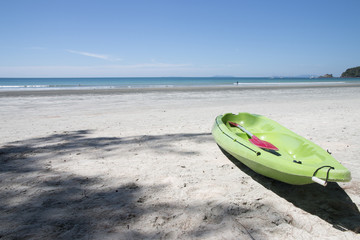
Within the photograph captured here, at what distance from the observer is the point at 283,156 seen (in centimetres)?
309

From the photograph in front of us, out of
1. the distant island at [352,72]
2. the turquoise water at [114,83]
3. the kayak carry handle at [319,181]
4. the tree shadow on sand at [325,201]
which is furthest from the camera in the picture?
the distant island at [352,72]

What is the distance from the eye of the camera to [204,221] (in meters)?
2.21

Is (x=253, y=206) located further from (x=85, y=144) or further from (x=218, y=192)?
(x=85, y=144)

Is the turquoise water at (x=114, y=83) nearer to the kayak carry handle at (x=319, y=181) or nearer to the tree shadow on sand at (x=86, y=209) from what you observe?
the tree shadow on sand at (x=86, y=209)

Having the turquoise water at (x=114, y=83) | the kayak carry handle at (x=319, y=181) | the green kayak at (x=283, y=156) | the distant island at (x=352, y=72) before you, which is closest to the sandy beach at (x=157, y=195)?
the green kayak at (x=283, y=156)

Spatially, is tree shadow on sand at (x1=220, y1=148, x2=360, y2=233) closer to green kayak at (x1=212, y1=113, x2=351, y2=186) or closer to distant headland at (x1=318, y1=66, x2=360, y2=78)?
green kayak at (x1=212, y1=113, x2=351, y2=186)

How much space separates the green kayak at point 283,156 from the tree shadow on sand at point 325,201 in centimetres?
30

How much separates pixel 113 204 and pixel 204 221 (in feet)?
3.13

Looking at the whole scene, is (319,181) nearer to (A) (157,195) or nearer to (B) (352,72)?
(A) (157,195)

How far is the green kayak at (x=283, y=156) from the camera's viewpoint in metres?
2.09

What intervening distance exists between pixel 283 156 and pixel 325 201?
2.30ft

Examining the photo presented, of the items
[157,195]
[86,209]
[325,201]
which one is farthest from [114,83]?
[325,201]

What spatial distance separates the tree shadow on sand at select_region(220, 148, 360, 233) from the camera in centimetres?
224

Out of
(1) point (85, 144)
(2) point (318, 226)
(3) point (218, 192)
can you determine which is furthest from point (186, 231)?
(1) point (85, 144)
